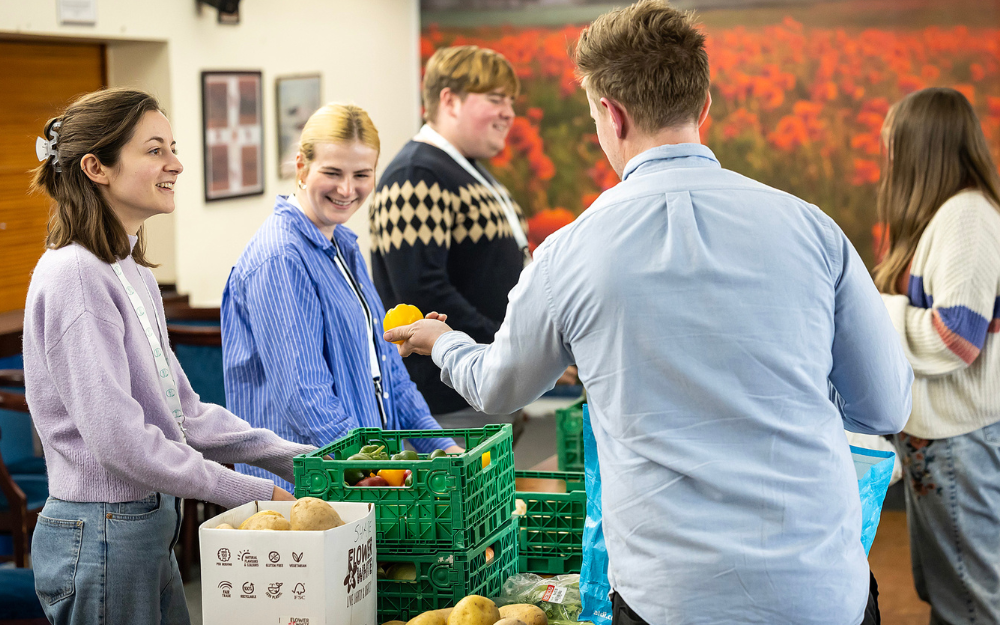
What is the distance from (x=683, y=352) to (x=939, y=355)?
5.77ft

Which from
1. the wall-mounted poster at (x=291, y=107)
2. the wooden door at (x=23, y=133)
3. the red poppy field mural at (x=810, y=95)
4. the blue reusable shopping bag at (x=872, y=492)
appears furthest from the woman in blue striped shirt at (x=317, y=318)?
the red poppy field mural at (x=810, y=95)

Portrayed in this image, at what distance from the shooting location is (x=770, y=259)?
121cm

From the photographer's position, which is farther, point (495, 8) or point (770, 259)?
point (495, 8)

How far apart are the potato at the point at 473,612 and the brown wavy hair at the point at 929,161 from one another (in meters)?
1.82

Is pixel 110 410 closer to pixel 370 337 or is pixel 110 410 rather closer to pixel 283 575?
pixel 283 575

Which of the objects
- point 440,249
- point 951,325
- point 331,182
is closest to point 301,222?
point 331,182

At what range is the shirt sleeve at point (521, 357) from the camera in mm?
1271

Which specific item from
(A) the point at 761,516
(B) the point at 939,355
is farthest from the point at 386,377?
(B) the point at 939,355

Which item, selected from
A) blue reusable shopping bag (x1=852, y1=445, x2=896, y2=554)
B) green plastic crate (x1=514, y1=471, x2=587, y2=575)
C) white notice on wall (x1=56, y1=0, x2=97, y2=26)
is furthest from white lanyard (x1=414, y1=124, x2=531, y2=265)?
white notice on wall (x1=56, y1=0, x2=97, y2=26)

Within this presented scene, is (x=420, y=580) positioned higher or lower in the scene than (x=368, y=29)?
lower

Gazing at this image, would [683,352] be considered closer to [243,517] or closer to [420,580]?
[420,580]

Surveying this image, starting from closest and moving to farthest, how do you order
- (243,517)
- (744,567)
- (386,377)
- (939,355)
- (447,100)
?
(744,567)
(243,517)
(386,377)
(939,355)
(447,100)

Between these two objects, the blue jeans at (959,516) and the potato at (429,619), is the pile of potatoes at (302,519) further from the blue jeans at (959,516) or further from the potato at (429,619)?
the blue jeans at (959,516)

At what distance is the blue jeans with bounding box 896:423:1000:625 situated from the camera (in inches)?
106
